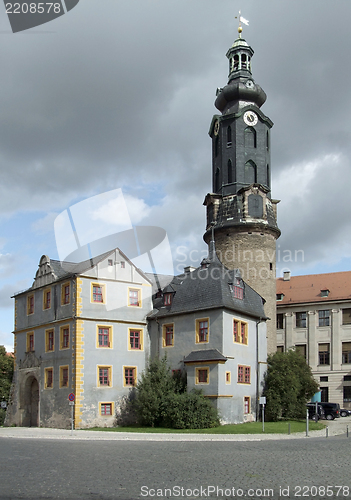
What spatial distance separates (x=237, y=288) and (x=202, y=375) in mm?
7005

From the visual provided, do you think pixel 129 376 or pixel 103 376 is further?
pixel 129 376

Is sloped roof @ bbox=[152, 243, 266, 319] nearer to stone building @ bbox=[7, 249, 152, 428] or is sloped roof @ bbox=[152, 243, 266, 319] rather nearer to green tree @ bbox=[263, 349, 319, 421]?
stone building @ bbox=[7, 249, 152, 428]

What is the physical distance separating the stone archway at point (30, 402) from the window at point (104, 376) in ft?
24.7

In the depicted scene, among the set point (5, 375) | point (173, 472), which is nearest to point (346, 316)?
point (5, 375)

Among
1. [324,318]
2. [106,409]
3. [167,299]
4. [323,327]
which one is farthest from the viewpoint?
[324,318]

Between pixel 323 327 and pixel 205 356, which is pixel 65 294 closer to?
pixel 205 356

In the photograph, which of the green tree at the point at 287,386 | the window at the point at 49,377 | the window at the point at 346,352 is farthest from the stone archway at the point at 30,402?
the window at the point at 346,352

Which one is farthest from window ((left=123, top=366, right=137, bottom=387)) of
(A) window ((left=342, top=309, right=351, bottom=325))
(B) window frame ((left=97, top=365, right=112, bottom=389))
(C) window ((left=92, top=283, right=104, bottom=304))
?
(A) window ((left=342, top=309, right=351, bottom=325))

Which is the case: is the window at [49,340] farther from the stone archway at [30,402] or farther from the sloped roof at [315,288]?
the sloped roof at [315,288]

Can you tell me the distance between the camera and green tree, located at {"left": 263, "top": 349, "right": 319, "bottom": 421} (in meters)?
38.7

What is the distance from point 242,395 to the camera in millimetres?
37500

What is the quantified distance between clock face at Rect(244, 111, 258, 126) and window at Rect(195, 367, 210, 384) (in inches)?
999

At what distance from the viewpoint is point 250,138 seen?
51.6 m

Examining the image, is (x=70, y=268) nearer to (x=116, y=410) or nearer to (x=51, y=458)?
(x=116, y=410)
